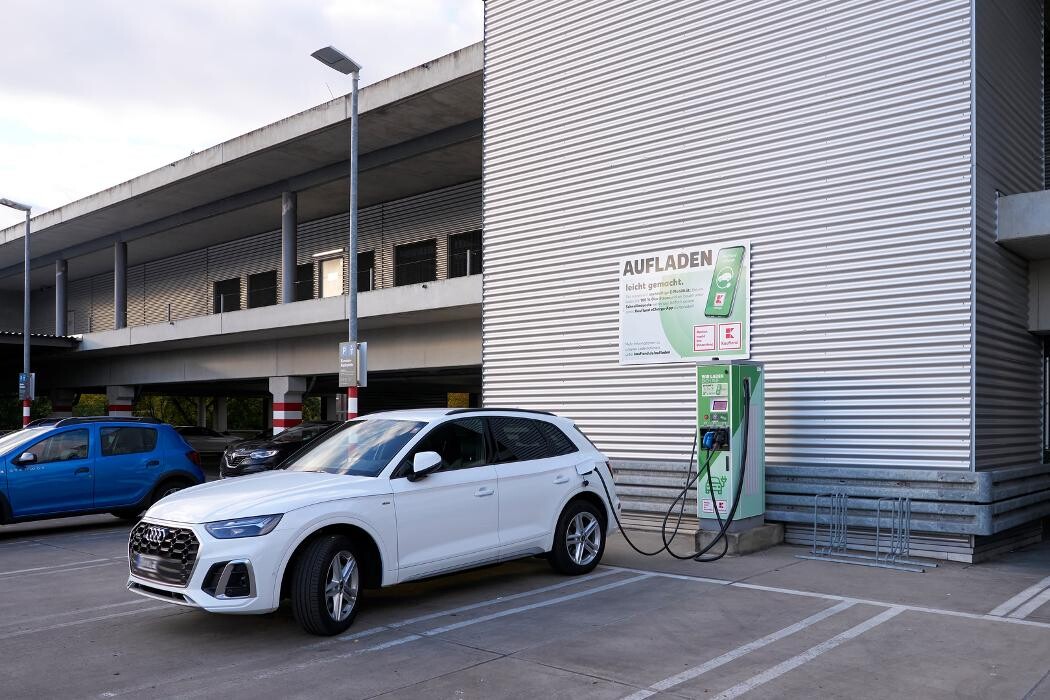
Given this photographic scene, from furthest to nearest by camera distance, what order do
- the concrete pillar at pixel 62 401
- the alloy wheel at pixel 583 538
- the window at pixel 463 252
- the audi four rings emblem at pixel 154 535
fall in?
1. the concrete pillar at pixel 62 401
2. the window at pixel 463 252
3. the alloy wheel at pixel 583 538
4. the audi four rings emblem at pixel 154 535

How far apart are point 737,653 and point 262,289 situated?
86.1 ft

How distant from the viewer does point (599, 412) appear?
13.2 meters

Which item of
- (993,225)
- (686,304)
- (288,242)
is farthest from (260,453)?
(993,225)

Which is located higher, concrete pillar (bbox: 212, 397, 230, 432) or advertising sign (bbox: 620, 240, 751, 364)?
advertising sign (bbox: 620, 240, 751, 364)

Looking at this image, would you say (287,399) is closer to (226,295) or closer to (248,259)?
(248,259)

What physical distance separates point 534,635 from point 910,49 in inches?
316

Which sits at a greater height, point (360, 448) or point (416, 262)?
point (416, 262)

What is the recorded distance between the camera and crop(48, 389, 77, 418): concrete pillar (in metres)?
37.9

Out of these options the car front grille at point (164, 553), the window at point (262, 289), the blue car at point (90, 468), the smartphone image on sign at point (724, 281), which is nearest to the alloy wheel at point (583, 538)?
the car front grille at point (164, 553)

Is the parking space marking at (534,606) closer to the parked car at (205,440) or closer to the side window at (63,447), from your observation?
the side window at (63,447)

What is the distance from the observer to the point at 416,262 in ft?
→ 79.5

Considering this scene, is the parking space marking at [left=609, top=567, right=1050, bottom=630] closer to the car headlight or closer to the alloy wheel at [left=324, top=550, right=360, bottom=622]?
the alloy wheel at [left=324, top=550, right=360, bottom=622]

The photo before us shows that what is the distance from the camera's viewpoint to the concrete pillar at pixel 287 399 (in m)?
26.4

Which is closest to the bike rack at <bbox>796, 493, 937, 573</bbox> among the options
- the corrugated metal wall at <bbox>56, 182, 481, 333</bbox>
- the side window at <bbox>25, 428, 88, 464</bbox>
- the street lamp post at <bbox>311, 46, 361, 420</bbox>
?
the street lamp post at <bbox>311, 46, 361, 420</bbox>
